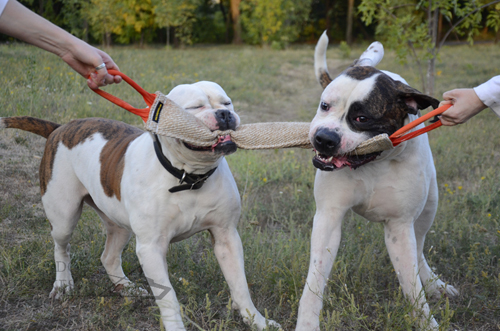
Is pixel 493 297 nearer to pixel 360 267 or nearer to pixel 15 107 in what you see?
pixel 360 267

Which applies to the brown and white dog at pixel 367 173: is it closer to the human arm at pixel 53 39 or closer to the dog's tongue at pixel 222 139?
the dog's tongue at pixel 222 139

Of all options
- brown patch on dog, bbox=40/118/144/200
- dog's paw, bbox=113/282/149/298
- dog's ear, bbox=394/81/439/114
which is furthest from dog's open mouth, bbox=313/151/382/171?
dog's paw, bbox=113/282/149/298

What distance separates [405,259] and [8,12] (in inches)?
107

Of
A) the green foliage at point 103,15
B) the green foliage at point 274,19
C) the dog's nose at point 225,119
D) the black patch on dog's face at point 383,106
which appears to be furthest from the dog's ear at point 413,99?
the green foliage at point 274,19

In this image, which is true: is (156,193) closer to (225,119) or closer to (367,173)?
(225,119)

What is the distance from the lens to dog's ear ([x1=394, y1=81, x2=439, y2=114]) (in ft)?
8.23

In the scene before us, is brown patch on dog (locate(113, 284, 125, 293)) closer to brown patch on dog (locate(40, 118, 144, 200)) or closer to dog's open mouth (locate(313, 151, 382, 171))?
brown patch on dog (locate(40, 118, 144, 200))

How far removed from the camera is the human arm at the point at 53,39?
2.59 m

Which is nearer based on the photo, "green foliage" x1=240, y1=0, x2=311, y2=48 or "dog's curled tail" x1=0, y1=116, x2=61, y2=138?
"dog's curled tail" x1=0, y1=116, x2=61, y2=138

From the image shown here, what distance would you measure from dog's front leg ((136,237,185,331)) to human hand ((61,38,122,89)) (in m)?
1.03

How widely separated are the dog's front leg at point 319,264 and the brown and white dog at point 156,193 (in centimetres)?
23

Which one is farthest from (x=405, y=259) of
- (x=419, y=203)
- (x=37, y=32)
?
(x=37, y=32)

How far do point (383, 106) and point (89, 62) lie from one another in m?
1.78

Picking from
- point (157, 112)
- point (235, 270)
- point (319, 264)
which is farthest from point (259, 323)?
point (157, 112)
